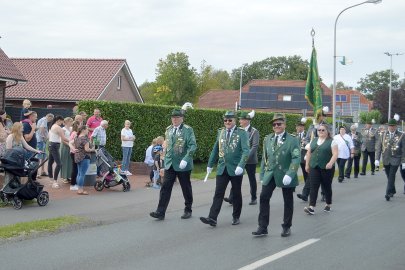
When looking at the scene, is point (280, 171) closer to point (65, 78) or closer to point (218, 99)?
point (65, 78)

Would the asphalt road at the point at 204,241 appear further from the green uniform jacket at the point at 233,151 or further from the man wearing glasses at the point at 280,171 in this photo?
the green uniform jacket at the point at 233,151

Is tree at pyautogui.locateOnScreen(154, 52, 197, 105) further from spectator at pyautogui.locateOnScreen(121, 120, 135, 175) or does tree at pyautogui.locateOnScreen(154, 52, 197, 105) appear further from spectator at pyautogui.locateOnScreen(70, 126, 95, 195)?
spectator at pyautogui.locateOnScreen(70, 126, 95, 195)

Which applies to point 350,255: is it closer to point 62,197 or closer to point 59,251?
point 59,251

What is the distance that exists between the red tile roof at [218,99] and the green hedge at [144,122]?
60.1 m

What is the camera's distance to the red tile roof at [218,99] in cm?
8588

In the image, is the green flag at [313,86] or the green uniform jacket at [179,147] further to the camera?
the green flag at [313,86]

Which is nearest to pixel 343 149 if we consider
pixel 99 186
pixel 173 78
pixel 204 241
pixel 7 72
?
pixel 99 186

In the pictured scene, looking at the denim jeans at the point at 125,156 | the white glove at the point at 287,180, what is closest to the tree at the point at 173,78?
the denim jeans at the point at 125,156

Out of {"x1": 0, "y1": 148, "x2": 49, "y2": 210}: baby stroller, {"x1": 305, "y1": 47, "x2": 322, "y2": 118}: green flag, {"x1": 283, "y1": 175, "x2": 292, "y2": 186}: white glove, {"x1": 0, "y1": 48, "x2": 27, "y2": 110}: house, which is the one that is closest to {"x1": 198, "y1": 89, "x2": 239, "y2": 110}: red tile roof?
{"x1": 0, "y1": 48, "x2": 27, "y2": 110}: house

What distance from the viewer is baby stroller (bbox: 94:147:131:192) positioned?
1508 cm

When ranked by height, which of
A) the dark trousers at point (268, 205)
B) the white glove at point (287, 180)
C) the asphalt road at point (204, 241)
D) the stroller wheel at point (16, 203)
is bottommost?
the asphalt road at point (204, 241)

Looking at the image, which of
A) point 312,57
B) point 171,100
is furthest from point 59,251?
point 171,100

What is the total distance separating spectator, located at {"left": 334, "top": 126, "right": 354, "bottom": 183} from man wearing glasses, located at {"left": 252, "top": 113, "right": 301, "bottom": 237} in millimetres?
10368

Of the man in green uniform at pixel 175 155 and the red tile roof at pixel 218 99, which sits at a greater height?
the red tile roof at pixel 218 99
